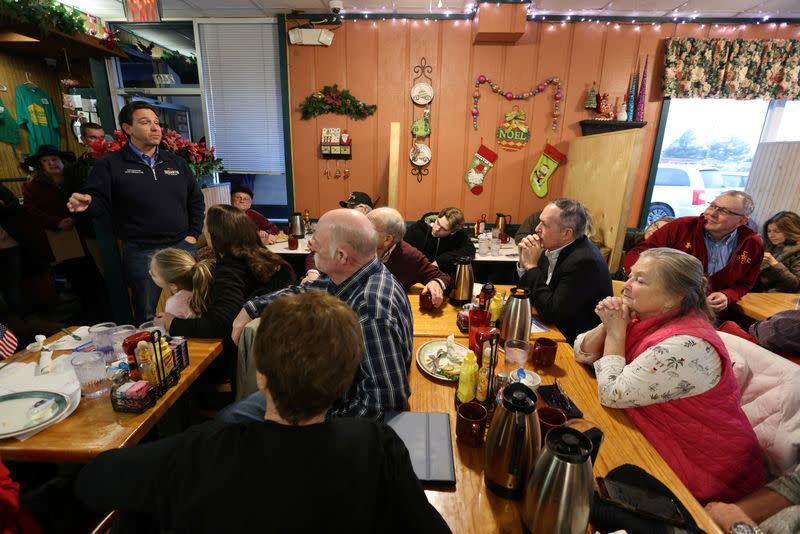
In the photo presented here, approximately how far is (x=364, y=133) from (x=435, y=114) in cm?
91

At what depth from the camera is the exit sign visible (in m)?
2.77

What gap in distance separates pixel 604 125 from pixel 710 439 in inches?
160

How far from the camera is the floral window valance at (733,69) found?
14.2 ft

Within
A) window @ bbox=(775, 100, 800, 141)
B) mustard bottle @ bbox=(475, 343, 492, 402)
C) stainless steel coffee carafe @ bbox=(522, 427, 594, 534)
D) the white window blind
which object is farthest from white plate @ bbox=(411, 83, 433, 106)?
stainless steel coffee carafe @ bbox=(522, 427, 594, 534)

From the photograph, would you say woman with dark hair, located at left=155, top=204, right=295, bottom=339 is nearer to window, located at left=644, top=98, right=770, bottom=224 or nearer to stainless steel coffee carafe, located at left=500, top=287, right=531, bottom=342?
stainless steel coffee carafe, located at left=500, top=287, right=531, bottom=342

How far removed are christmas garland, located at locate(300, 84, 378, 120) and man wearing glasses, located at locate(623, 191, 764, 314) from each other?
3.57m

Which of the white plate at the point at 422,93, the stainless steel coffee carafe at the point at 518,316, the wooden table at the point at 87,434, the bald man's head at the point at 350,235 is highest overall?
the white plate at the point at 422,93

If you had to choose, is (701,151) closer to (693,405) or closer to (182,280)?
(693,405)

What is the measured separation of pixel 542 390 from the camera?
4.69ft

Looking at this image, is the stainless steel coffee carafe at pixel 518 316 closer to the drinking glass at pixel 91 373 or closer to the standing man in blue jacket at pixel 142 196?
the drinking glass at pixel 91 373

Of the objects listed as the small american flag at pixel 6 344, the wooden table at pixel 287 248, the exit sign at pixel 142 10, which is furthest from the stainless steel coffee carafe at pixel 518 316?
the exit sign at pixel 142 10

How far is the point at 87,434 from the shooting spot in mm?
1253

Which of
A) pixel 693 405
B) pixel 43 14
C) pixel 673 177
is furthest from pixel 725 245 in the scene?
pixel 43 14

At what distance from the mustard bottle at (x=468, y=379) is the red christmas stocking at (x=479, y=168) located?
3.92 m
